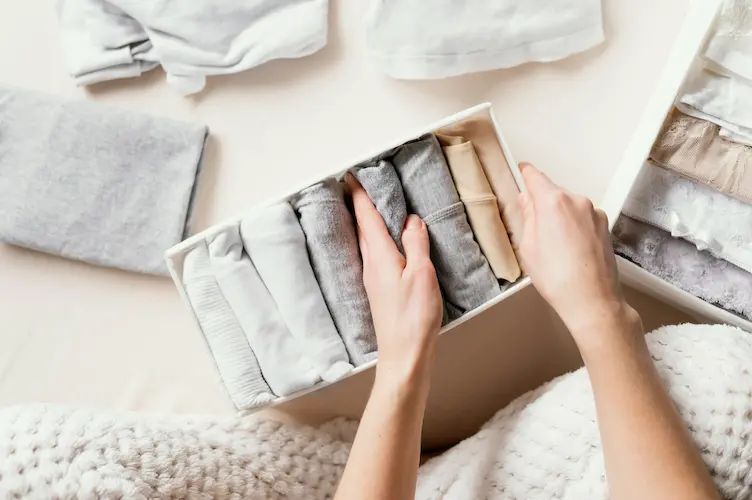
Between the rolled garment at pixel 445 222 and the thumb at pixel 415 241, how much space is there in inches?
0.5

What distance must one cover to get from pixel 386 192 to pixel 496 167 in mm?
140

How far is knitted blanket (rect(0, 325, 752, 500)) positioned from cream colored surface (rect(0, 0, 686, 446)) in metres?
0.08

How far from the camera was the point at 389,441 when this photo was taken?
Answer: 2.22 ft

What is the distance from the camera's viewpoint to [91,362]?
2.98ft

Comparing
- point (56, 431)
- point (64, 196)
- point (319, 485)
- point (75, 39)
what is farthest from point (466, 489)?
point (75, 39)

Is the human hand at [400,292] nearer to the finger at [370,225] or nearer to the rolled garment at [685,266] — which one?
the finger at [370,225]

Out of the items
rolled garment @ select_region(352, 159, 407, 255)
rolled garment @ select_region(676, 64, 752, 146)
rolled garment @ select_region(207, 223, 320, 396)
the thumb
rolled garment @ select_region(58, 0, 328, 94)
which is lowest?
rolled garment @ select_region(207, 223, 320, 396)

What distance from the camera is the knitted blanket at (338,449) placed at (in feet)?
2.11

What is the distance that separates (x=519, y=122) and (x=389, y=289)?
33 centimetres

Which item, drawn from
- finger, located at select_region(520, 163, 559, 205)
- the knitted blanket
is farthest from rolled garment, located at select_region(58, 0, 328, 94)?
the knitted blanket

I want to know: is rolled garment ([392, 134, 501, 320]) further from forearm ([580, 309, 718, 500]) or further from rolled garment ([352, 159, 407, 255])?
forearm ([580, 309, 718, 500])

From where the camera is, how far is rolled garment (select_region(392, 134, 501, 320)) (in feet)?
2.58

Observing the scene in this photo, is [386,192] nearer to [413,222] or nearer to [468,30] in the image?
[413,222]

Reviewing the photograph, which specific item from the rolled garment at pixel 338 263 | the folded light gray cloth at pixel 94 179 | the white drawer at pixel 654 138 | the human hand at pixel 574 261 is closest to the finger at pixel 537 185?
the human hand at pixel 574 261
